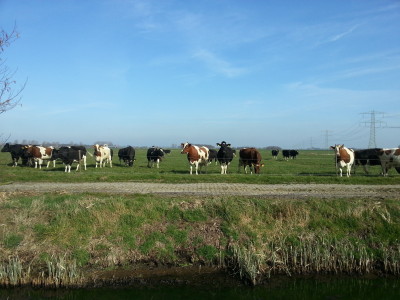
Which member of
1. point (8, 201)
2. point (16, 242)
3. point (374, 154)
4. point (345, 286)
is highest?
point (374, 154)

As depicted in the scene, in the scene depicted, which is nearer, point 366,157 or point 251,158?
point 251,158

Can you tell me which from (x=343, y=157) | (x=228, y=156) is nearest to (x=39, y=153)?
(x=228, y=156)

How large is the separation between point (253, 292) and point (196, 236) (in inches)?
116

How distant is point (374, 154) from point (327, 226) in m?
19.1

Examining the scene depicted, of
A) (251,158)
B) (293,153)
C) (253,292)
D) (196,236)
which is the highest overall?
(293,153)

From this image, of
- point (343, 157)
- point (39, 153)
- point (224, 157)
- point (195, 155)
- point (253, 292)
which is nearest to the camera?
point (253, 292)

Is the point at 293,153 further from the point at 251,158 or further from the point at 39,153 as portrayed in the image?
the point at 39,153

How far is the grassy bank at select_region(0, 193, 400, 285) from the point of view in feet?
35.7

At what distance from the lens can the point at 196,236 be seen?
39.3 ft

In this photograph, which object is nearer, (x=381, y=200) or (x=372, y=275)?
(x=372, y=275)

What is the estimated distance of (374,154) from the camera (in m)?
28.5

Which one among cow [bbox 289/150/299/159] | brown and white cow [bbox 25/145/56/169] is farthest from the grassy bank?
cow [bbox 289/150/299/159]

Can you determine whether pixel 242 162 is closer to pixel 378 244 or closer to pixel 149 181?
pixel 149 181

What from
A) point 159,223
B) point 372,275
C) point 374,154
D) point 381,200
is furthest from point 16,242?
point 374,154
